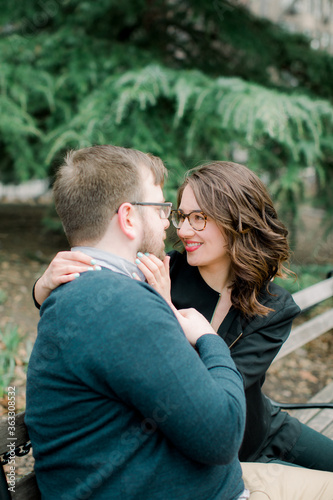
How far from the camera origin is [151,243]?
1.53m

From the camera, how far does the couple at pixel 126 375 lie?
1.12 meters

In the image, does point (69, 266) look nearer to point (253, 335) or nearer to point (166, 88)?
point (253, 335)

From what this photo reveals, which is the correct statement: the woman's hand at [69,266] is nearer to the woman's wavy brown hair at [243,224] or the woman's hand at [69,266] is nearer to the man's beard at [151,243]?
the man's beard at [151,243]

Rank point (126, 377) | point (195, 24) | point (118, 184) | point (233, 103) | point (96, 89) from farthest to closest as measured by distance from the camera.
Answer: point (195, 24), point (96, 89), point (233, 103), point (118, 184), point (126, 377)

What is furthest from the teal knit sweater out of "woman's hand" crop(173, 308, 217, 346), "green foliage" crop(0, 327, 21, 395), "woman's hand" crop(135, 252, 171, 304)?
"green foliage" crop(0, 327, 21, 395)

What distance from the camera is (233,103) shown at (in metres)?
3.88

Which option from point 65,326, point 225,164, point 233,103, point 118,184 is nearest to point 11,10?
point 233,103

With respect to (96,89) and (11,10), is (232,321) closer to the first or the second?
(96,89)

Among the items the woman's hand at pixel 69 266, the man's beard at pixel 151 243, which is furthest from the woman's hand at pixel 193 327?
the woman's hand at pixel 69 266

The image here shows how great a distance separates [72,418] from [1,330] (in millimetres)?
2983

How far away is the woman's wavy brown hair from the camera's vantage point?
195 cm

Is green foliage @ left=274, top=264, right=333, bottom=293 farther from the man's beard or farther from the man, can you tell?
the man

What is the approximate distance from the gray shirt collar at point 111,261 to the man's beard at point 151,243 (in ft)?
0.30

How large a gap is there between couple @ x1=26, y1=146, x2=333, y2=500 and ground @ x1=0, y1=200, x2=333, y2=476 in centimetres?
185
